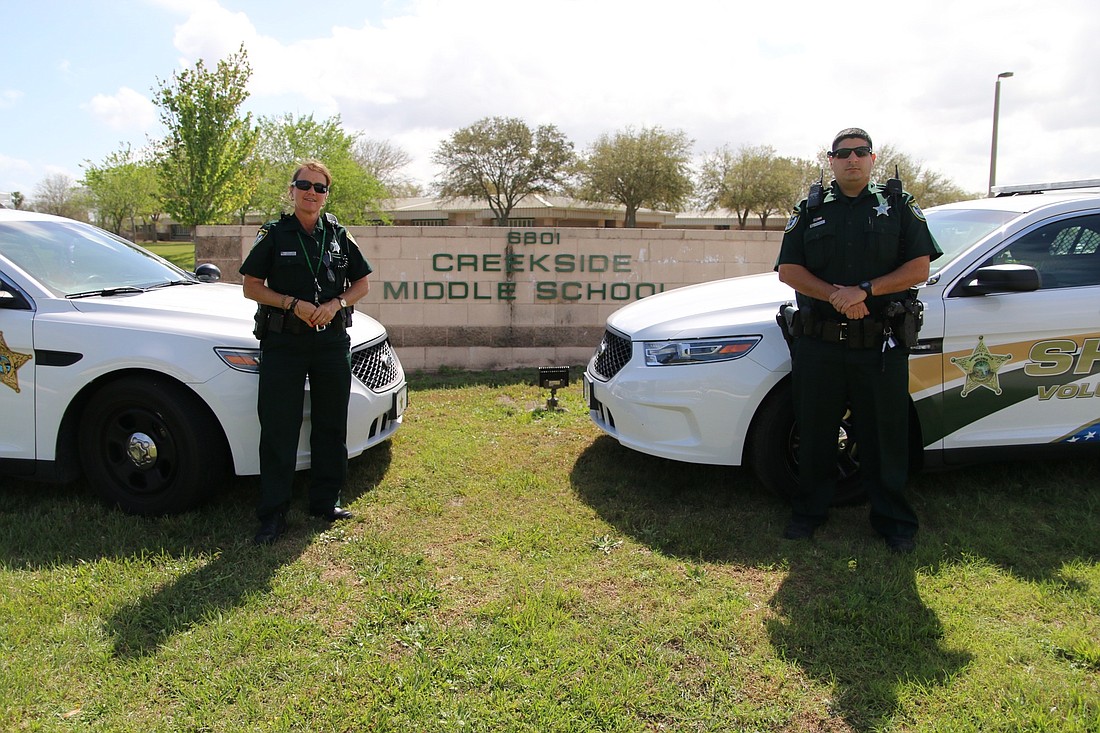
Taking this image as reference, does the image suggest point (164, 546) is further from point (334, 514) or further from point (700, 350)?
point (700, 350)

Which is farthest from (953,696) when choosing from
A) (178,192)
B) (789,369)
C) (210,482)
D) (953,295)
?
(178,192)

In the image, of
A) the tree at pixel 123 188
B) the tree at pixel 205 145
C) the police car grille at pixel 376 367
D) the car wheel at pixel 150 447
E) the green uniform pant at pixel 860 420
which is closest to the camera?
the green uniform pant at pixel 860 420

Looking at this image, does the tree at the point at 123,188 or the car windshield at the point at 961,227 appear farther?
the tree at the point at 123,188

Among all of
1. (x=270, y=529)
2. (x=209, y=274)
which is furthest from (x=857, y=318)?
(x=209, y=274)

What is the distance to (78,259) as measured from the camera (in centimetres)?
451

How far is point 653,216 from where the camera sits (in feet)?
165

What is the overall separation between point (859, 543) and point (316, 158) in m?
28.3

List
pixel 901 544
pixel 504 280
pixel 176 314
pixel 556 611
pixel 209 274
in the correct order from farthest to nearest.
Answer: pixel 504 280, pixel 209 274, pixel 176 314, pixel 901 544, pixel 556 611

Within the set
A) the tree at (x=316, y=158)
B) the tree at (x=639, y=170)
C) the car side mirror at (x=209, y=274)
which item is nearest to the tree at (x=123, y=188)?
the tree at (x=316, y=158)

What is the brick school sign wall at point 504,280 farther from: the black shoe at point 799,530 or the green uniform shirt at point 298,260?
the black shoe at point 799,530

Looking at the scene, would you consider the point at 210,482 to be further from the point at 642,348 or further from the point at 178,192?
the point at 178,192

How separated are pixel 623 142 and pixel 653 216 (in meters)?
9.51

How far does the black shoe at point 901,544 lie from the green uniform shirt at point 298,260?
3119 mm

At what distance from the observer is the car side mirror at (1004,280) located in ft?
12.3
